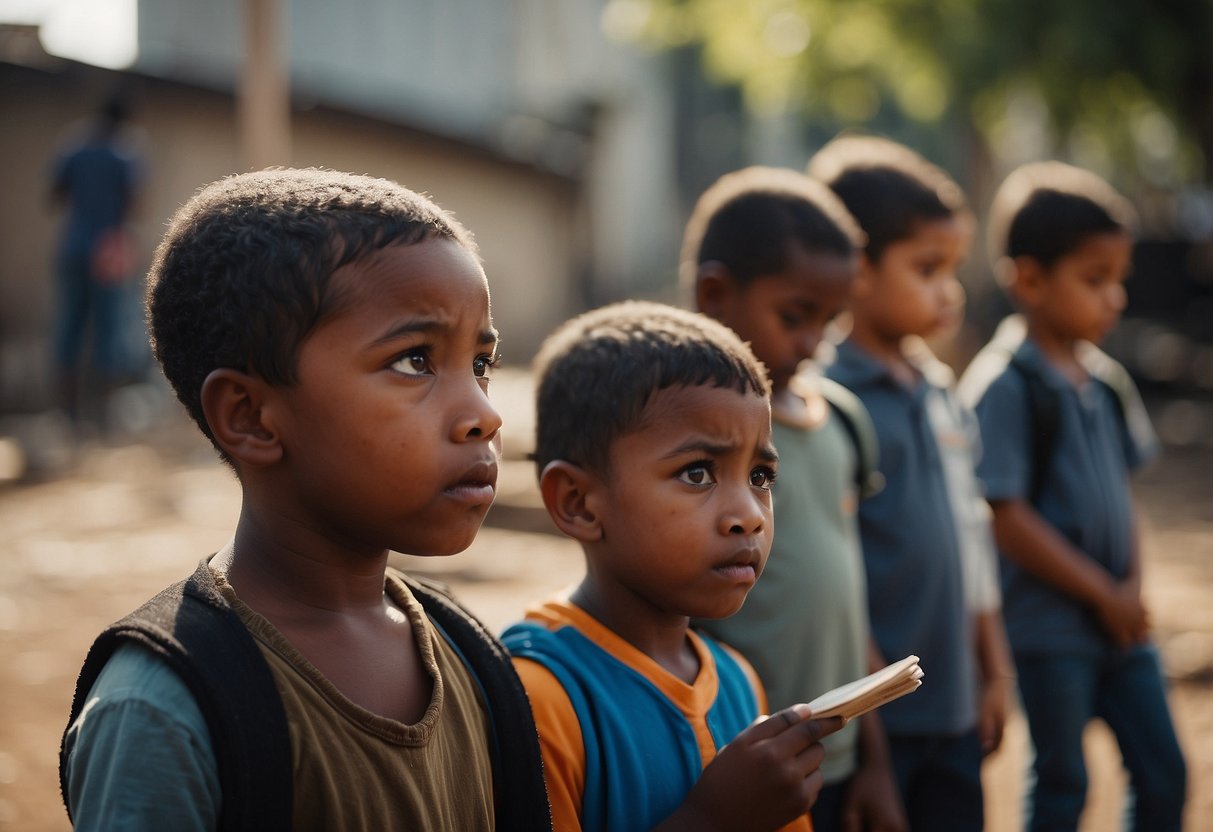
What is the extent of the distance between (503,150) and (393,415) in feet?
58.5

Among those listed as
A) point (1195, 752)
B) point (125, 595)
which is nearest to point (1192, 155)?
point (1195, 752)

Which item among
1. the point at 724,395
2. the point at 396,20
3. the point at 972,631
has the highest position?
the point at 396,20

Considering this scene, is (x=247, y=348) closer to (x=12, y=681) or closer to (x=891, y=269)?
→ (x=891, y=269)

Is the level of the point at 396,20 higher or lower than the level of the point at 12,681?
higher

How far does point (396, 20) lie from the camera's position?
85.5 feet

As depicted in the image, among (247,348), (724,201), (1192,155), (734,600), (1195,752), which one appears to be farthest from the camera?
(1192,155)

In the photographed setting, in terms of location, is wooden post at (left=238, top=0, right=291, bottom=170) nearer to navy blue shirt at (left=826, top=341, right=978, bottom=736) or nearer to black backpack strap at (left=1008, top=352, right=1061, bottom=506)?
black backpack strap at (left=1008, top=352, right=1061, bottom=506)

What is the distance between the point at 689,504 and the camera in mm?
2033

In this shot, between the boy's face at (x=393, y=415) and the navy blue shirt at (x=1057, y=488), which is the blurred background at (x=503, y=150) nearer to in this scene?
the navy blue shirt at (x=1057, y=488)

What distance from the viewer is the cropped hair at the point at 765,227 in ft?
8.97

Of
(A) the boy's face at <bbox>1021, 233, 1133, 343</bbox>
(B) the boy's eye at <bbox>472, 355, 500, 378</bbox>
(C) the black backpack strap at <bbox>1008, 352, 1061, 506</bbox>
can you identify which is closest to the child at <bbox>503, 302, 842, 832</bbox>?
(B) the boy's eye at <bbox>472, 355, 500, 378</bbox>

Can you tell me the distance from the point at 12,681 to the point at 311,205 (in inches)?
151

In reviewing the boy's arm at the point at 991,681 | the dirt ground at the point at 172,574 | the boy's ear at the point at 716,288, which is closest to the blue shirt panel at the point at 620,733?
the boy's ear at the point at 716,288

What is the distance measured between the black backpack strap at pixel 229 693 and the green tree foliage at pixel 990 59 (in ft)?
41.9
